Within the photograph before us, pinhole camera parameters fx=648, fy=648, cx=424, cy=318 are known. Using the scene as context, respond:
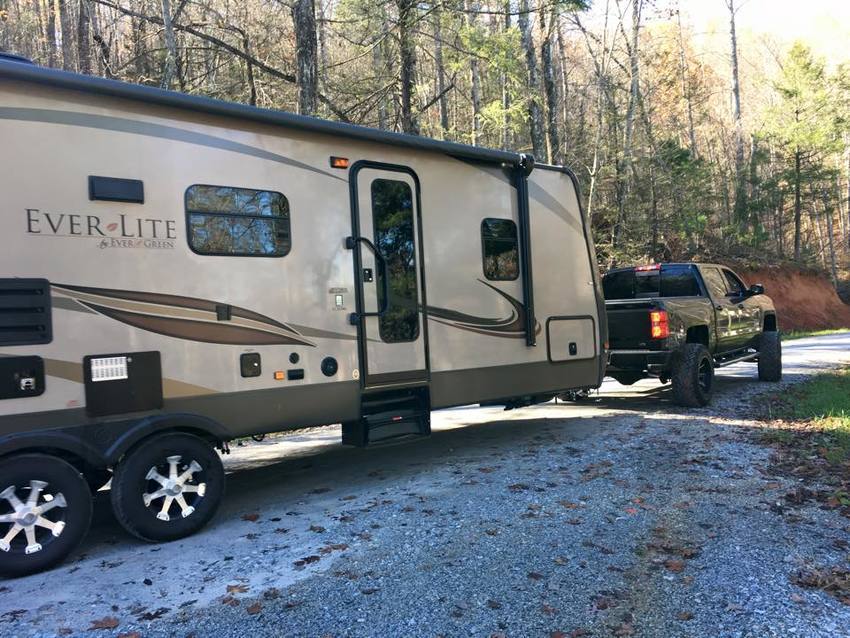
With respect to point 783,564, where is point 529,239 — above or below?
above

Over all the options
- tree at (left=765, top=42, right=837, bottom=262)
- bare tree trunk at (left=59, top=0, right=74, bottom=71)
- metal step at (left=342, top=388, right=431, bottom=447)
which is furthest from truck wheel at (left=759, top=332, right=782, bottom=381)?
tree at (left=765, top=42, right=837, bottom=262)

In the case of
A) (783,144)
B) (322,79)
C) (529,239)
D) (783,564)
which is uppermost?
(783,144)

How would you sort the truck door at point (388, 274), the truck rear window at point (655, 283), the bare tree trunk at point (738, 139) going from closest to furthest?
the truck door at point (388, 274) < the truck rear window at point (655, 283) < the bare tree trunk at point (738, 139)

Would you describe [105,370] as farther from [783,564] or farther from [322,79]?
[322,79]

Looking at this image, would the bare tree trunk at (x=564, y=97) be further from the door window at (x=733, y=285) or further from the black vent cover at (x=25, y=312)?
the black vent cover at (x=25, y=312)

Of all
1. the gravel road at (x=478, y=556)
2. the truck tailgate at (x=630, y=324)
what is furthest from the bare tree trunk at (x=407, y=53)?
the gravel road at (x=478, y=556)

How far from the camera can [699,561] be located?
4.07 metres

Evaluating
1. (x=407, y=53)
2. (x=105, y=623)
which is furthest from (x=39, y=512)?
(x=407, y=53)

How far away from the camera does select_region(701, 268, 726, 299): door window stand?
1027cm

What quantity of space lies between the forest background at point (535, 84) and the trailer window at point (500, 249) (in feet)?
19.1

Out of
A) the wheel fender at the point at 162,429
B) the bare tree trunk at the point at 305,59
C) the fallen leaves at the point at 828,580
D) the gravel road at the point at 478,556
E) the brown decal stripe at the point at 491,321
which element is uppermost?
the bare tree trunk at the point at 305,59

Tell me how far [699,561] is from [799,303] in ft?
103

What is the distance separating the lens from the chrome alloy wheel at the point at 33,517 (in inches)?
162

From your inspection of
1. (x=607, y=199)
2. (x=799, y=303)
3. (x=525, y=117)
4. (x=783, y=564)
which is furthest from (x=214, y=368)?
(x=799, y=303)
